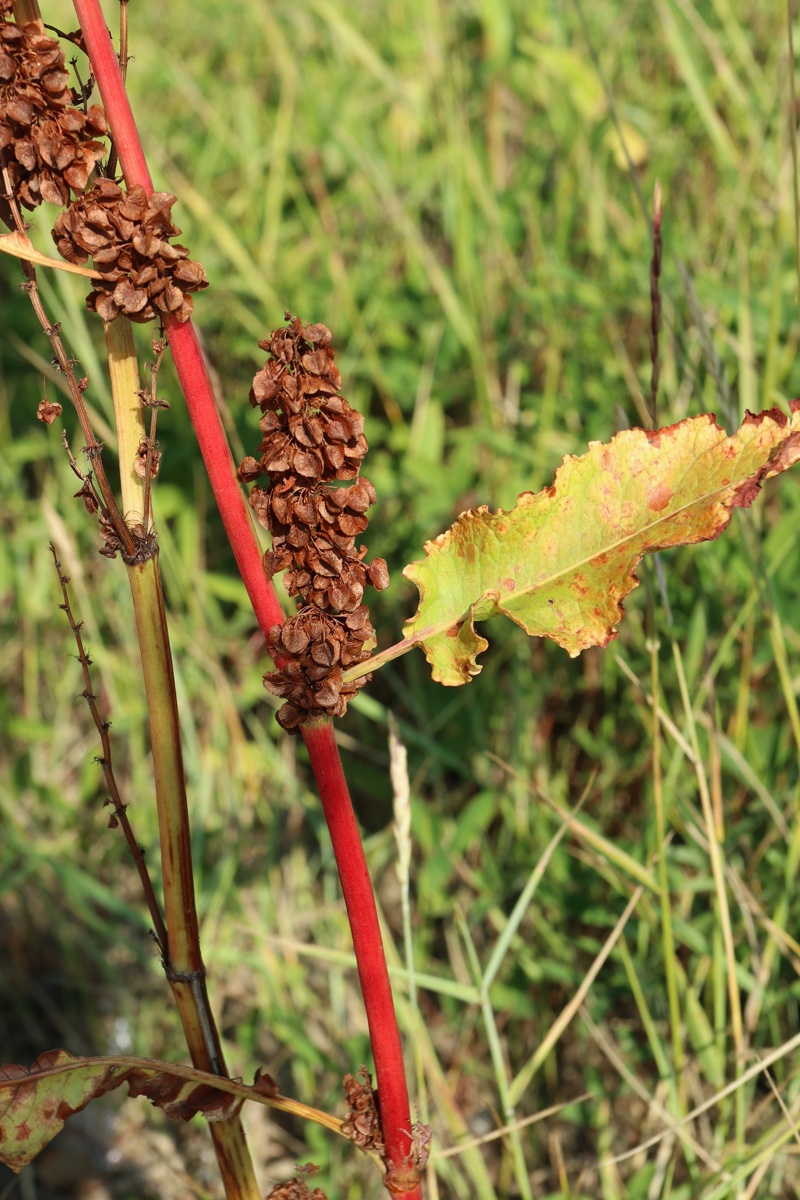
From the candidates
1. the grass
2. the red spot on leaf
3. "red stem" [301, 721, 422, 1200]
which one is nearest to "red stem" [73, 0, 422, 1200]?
"red stem" [301, 721, 422, 1200]

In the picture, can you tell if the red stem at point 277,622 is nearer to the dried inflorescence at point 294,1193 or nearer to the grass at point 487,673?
the dried inflorescence at point 294,1193

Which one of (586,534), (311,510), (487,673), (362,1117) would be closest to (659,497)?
(586,534)

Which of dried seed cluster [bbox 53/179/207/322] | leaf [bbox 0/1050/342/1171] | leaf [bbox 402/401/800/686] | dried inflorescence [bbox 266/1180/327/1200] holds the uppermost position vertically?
dried seed cluster [bbox 53/179/207/322]

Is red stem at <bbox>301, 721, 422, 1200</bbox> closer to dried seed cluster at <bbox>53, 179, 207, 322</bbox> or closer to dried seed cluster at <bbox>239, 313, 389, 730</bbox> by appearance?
dried seed cluster at <bbox>239, 313, 389, 730</bbox>

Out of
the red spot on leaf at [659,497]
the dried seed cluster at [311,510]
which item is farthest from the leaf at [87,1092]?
the red spot on leaf at [659,497]

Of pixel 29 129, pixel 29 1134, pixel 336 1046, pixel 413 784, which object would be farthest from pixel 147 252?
pixel 336 1046

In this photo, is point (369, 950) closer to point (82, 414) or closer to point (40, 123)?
point (82, 414)
